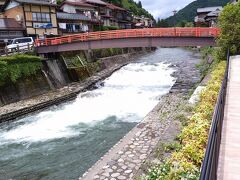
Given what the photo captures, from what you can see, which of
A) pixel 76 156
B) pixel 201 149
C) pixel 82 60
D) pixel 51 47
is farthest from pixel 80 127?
pixel 82 60

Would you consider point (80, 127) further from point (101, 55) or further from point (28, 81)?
point (101, 55)

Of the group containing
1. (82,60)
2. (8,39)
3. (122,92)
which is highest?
(8,39)

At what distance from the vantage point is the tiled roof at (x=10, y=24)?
38.5m

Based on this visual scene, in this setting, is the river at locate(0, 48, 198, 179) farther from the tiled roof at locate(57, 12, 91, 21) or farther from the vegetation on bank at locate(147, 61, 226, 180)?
the tiled roof at locate(57, 12, 91, 21)

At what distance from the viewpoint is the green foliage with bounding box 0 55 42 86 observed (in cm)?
2597

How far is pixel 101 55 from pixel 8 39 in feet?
50.8

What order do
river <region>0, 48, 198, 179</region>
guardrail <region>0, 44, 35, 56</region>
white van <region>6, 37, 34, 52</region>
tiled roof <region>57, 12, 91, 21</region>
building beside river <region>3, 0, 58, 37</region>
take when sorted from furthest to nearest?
tiled roof <region>57, 12, 91, 21</region> → building beside river <region>3, 0, 58, 37</region> → white van <region>6, 37, 34, 52</region> → guardrail <region>0, 44, 35, 56</region> → river <region>0, 48, 198, 179</region>

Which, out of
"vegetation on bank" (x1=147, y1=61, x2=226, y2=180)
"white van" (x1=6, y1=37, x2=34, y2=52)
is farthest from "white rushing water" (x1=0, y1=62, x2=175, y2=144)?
"vegetation on bank" (x1=147, y1=61, x2=226, y2=180)

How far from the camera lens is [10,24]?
3969 cm

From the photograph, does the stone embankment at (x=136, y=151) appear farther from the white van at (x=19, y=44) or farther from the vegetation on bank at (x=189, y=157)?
the white van at (x=19, y=44)

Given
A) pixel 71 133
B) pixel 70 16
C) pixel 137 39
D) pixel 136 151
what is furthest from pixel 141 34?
pixel 70 16

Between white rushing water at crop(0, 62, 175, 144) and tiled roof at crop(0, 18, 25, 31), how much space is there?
1491cm

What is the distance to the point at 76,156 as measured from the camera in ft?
47.8

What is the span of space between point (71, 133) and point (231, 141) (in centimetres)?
1152
